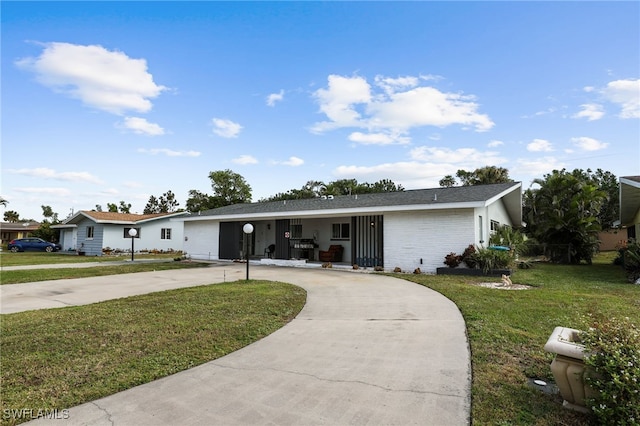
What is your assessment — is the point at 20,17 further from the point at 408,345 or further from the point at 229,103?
the point at 408,345

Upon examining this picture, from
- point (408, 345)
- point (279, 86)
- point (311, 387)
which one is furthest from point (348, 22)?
point (311, 387)

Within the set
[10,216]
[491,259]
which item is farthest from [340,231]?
[10,216]

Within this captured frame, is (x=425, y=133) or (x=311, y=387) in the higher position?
(x=425, y=133)

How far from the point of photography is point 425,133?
18625 millimetres

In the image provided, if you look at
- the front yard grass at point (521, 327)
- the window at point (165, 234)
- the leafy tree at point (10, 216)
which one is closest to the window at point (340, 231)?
the front yard grass at point (521, 327)

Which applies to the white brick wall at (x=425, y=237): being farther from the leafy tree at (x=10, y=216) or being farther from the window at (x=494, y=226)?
the leafy tree at (x=10, y=216)

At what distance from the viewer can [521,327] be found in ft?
17.4

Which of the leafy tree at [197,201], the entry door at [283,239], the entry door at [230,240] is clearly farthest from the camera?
the leafy tree at [197,201]

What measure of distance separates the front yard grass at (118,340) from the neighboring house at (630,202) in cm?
1367

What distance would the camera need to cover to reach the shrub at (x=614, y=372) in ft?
7.57

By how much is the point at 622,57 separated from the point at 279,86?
12776 mm

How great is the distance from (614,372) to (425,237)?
11.3 metres

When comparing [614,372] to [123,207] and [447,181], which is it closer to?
[447,181]

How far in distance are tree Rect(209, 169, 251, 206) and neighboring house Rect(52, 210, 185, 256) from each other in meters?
14.5
